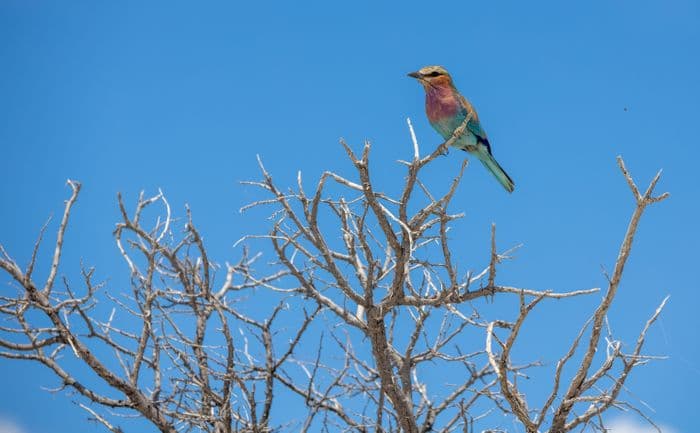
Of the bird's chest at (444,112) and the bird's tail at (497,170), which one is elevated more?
the bird's chest at (444,112)

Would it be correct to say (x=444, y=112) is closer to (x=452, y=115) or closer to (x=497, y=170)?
(x=452, y=115)

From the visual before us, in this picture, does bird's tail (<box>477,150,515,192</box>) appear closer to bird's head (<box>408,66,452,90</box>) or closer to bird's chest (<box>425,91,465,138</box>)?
bird's chest (<box>425,91,465,138</box>)

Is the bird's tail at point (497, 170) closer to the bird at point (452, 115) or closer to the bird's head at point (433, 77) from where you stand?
the bird at point (452, 115)

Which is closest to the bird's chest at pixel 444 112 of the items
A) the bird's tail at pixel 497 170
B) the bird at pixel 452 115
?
the bird at pixel 452 115

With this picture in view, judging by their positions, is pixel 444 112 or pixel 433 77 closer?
pixel 444 112

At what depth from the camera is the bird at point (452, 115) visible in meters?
6.66

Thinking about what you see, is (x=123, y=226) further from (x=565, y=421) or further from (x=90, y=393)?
(x=565, y=421)

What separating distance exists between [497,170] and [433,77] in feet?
3.57

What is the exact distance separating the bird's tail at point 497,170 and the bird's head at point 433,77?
77 centimetres

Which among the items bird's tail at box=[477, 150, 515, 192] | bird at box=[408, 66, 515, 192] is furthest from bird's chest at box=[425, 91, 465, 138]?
bird's tail at box=[477, 150, 515, 192]

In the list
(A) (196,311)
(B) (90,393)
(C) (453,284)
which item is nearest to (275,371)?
(A) (196,311)

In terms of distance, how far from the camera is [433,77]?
698 cm

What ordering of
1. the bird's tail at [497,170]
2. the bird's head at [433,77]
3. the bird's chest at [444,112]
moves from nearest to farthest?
the bird's tail at [497,170], the bird's chest at [444,112], the bird's head at [433,77]

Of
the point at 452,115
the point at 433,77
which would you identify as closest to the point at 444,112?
the point at 452,115
